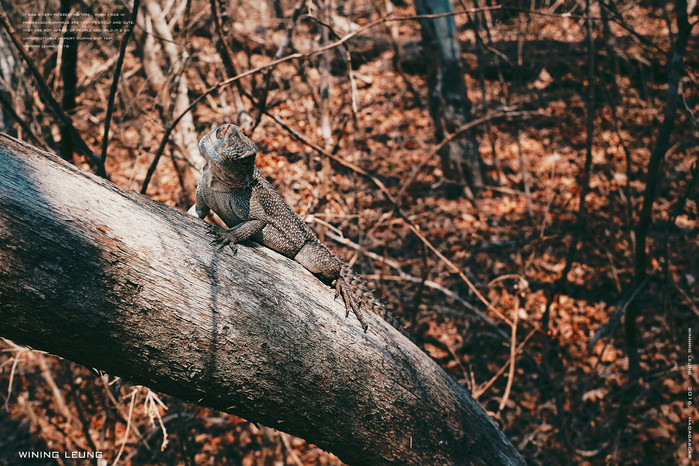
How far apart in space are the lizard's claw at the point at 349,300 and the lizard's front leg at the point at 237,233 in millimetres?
642

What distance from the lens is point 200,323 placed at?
2.44 m

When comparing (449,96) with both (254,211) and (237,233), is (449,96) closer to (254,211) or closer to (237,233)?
(254,211)

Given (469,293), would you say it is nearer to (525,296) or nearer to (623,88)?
(525,296)

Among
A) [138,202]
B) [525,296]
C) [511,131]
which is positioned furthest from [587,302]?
[138,202]

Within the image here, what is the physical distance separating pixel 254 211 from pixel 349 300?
0.88 meters

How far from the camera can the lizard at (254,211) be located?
3209mm

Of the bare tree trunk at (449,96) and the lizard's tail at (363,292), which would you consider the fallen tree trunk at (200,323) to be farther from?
the bare tree trunk at (449,96)

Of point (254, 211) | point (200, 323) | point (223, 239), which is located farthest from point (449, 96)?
point (200, 323)

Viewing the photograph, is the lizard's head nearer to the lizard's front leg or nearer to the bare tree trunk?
the lizard's front leg

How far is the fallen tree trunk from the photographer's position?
2.12 metres

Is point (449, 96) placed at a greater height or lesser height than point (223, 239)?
greater

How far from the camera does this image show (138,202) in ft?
8.39

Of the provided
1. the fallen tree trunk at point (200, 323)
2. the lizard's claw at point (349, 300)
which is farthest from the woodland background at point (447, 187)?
the fallen tree trunk at point (200, 323)

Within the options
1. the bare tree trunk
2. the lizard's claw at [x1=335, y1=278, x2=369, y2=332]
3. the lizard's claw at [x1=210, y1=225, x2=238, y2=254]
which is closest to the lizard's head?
the lizard's claw at [x1=210, y1=225, x2=238, y2=254]
